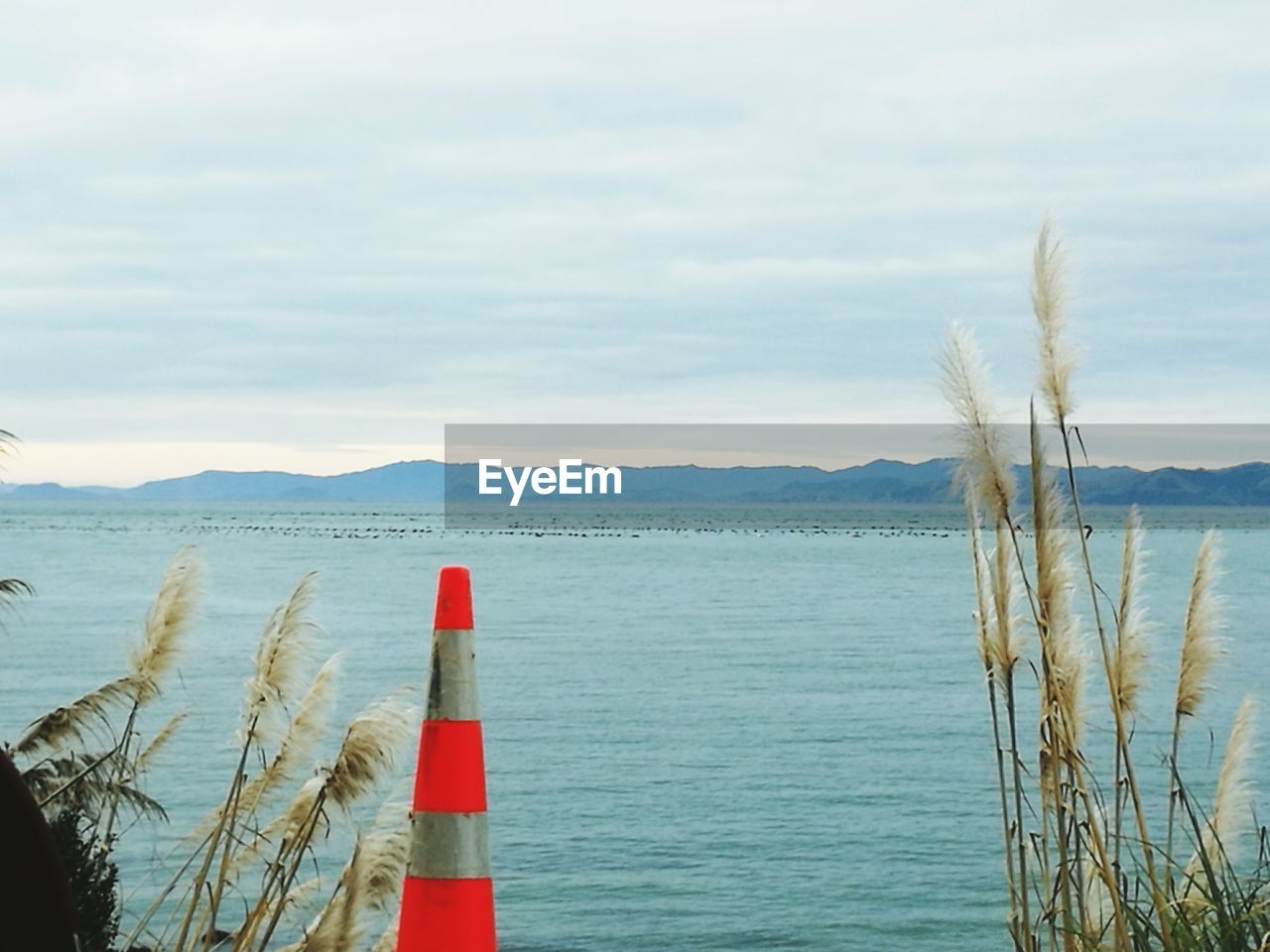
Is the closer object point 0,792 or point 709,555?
point 0,792

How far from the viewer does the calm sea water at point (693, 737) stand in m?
13.6

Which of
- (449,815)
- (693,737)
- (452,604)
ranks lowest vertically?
(693,737)


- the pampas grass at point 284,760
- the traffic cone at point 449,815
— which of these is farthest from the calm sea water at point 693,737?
the traffic cone at point 449,815

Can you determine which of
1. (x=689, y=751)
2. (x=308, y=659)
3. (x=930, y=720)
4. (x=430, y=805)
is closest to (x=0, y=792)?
(x=430, y=805)

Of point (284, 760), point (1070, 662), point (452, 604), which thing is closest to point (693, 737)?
point (284, 760)

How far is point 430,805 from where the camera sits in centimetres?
326

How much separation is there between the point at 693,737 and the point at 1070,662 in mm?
22992

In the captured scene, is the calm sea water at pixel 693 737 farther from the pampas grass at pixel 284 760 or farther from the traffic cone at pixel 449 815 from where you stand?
the traffic cone at pixel 449 815

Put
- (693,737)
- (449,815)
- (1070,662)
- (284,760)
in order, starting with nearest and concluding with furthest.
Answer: (449,815), (1070,662), (284,760), (693,737)

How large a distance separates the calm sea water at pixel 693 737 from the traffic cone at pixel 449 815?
60 centimetres

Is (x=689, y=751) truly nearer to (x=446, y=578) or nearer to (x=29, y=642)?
(x=29, y=642)

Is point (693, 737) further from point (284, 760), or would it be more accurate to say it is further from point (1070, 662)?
point (1070, 662)

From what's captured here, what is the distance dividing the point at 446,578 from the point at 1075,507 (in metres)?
1.58

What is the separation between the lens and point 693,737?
26.3 m
